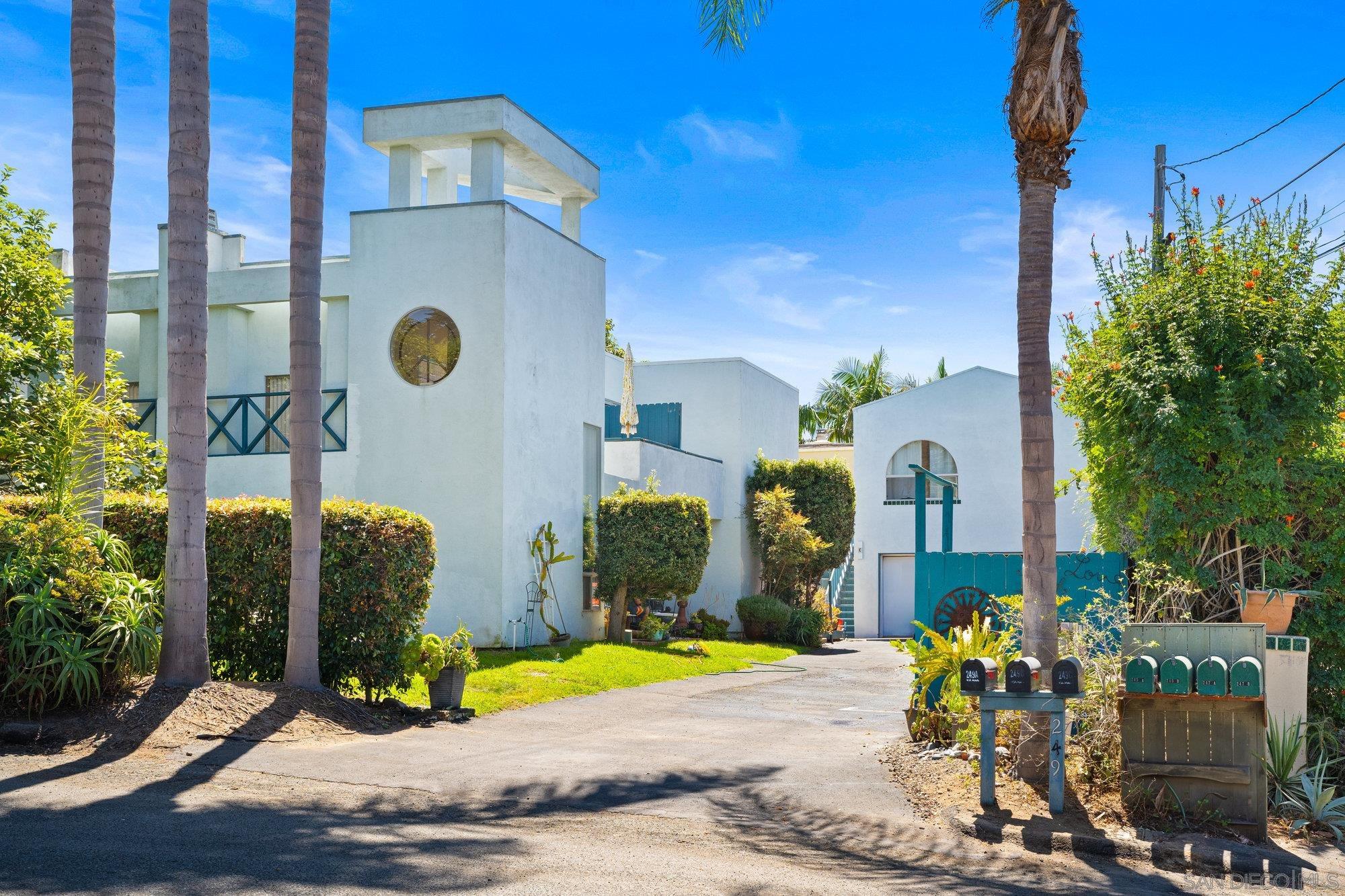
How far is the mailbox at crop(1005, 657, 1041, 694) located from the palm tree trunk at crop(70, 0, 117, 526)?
27.4ft

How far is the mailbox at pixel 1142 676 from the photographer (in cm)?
768

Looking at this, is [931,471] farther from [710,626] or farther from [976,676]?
[976,676]

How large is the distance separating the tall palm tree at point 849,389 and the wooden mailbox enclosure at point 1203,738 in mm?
42620

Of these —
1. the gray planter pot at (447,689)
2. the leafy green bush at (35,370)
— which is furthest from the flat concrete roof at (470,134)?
the gray planter pot at (447,689)

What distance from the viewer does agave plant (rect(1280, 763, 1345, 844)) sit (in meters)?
7.46

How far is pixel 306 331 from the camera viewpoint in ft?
36.7

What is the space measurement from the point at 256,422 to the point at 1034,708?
1626cm

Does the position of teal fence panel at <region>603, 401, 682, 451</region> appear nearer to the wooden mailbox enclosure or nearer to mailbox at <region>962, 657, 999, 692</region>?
mailbox at <region>962, 657, 999, 692</region>

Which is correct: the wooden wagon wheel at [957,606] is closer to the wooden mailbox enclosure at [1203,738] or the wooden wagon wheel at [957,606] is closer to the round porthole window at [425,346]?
the wooden mailbox enclosure at [1203,738]

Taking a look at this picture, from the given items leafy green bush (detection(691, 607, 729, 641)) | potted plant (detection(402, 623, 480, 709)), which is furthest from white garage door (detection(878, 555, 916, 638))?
potted plant (detection(402, 623, 480, 709))

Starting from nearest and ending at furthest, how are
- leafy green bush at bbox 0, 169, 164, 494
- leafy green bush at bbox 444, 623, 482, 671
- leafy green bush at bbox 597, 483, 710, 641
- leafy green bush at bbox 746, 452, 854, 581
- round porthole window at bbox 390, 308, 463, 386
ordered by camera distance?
1. leafy green bush at bbox 444, 623, 482, 671
2. leafy green bush at bbox 0, 169, 164, 494
3. round porthole window at bbox 390, 308, 463, 386
4. leafy green bush at bbox 597, 483, 710, 641
5. leafy green bush at bbox 746, 452, 854, 581

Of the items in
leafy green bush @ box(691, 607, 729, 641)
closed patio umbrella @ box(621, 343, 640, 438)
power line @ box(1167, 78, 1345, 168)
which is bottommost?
leafy green bush @ box(691, 607, 729, 641)

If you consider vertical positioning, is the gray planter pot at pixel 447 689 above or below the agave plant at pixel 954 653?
below

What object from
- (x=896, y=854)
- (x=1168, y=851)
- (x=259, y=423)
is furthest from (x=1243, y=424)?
(x=259, y=423)
